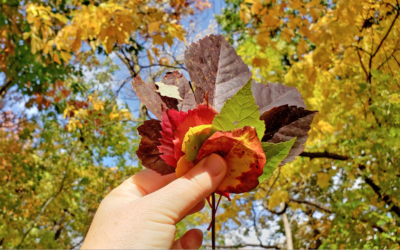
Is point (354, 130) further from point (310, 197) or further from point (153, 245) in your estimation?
point (310, 197)

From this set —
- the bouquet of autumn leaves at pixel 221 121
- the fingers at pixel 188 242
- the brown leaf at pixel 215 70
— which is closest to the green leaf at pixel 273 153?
the bouquet of autumn leaves at pixel 221 121

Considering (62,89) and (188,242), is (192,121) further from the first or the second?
(62,89)

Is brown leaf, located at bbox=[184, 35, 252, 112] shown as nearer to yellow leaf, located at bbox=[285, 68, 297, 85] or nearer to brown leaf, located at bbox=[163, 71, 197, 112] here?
brown leaf, located at bbox=[163, 71, 197, 112]

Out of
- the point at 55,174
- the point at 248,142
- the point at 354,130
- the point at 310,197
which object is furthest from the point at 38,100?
the point at 310,197

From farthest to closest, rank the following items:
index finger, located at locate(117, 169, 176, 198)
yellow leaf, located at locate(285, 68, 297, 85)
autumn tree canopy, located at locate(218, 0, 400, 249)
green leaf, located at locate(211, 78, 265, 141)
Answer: yellow leaf, located at locate(285, 68, 297, 85), autumn tree canopy, located at locate(218, 0, 400, 249), index finger, located at locate(117, 169, 176, 198), green leaf, located at locate(211, 78, 265, 141)

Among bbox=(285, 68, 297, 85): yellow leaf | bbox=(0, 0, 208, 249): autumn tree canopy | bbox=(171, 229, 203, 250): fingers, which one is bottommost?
bbox=(171, 229, 203, 250): fingers

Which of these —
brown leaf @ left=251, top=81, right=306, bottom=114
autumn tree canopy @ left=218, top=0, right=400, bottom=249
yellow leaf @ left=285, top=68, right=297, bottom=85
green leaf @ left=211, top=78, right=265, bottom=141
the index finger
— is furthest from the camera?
yellow leaf @ left=285, top=68, right=297, bottom=85

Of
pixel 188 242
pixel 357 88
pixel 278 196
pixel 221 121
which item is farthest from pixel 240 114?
pixel 278 196

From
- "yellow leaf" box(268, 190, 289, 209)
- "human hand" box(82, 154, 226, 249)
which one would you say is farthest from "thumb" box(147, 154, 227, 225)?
"yellow leaf" box(268, 190, 289, 209)
